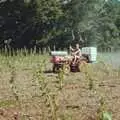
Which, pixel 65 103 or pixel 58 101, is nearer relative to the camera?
pixel 58 101

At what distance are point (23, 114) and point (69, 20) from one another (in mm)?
41268

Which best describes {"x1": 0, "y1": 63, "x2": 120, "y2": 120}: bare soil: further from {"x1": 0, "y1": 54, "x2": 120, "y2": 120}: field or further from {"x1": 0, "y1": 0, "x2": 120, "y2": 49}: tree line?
{"x1": 0, "y1": 0, "x2": 120, "y2": 49}: tree line

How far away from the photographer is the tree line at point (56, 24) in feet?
160

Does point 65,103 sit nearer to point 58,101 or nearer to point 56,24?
point 58,101

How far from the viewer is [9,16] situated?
173 feet

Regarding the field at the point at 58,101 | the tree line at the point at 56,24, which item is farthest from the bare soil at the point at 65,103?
the tree line at the point at 56,24

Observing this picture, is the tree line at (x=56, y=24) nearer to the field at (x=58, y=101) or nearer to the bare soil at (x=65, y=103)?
the field at (x=58, y=101)

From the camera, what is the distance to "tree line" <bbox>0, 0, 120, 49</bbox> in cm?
4869

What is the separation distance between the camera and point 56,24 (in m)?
51.6

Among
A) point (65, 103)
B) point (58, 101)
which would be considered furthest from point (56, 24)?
point (58, 101)

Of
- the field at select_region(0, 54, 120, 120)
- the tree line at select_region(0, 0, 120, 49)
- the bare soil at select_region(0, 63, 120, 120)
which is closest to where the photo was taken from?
the field at select_region(0, 54, 120, 120)

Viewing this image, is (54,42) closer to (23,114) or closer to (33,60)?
(33,60)

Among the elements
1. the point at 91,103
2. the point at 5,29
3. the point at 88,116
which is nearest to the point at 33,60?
the point at 91,103

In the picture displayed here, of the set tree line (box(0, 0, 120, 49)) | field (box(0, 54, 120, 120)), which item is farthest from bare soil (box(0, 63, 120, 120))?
tree line (box(0, 0, 120, 49))
